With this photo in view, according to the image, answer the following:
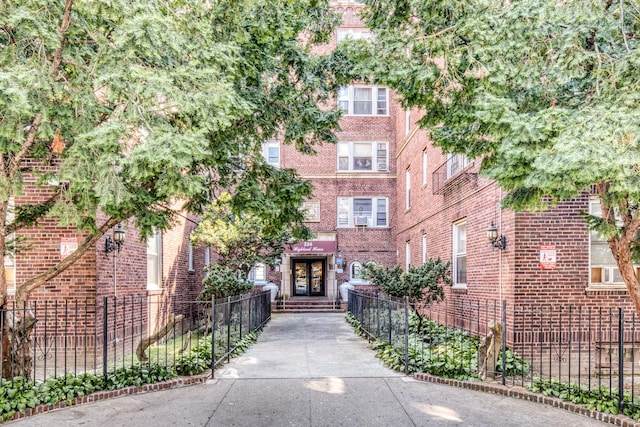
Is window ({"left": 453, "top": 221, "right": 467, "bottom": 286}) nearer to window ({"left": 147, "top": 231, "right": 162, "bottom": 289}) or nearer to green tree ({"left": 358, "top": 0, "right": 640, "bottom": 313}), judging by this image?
green tree ({"left": 358, "top": 0, "right": 640, "bottom": 313})

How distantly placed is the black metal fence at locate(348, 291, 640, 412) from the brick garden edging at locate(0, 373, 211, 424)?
3642 millimetres

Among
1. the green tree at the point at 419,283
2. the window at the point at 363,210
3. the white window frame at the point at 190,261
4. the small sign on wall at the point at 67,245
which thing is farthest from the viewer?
the window at the point at 363,210

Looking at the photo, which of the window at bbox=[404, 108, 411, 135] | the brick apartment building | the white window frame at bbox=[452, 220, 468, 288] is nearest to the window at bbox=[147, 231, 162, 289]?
the brick apartment building

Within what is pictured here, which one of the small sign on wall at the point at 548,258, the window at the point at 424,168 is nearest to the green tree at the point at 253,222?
the small sign on wall at the point at 548,258

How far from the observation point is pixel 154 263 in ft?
41.1

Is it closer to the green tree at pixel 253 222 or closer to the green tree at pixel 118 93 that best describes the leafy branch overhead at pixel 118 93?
the green tree at pixel 118 93

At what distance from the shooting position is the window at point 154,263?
12.1 m

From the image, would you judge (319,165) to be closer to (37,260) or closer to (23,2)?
(37,260)

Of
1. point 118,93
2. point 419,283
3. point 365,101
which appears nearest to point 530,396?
point 419,283

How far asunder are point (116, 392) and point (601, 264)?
29.3ft

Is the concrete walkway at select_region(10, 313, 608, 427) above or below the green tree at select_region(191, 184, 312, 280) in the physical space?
below

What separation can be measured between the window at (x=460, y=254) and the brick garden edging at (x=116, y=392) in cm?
727

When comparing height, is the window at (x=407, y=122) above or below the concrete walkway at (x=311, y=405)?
above

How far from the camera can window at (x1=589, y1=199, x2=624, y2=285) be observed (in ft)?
29.0
